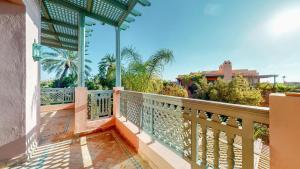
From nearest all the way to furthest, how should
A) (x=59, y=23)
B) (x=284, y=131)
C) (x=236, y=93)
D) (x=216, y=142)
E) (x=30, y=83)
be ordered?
1. (x=284, y=131)
2. (x=216, y=142)
3. (x=30, y=83)
4. (x=59, y=23)
5. (x=236, y=93)

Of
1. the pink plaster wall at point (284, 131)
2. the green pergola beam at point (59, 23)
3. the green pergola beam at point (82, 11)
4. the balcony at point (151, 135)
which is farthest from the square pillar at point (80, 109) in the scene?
the pink plaster wall at point (284, 131)

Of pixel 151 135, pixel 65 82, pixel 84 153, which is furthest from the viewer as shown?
pixel 65 82

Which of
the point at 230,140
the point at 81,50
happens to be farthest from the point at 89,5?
the point at 230,140

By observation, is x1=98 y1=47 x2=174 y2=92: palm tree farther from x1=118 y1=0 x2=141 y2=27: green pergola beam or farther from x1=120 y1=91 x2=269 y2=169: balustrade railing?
x1=120 y1=91 x2=269 y2=169: balustrade railing

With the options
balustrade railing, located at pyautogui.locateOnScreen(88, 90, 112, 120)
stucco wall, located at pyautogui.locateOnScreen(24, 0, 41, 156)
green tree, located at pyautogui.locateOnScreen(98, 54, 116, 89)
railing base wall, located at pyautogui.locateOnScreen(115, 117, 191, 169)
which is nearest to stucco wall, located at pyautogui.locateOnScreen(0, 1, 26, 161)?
stucco wall, located at pyautogui.locateOnScreen(24, 0, 41, 156)

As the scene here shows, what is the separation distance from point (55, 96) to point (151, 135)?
7122 mm

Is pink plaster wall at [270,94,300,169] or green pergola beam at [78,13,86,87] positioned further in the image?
green pergola beam at [78,13,86,87]

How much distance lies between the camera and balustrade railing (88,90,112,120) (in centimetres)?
447

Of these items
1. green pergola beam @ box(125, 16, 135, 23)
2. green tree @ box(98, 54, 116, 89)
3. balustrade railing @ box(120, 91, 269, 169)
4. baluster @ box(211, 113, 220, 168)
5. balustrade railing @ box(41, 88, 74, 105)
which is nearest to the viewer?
balustrade railing @ box(120, 91, 269, 169)

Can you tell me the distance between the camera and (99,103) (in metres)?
4.61

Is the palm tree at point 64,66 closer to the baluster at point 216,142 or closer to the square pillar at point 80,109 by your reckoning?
the square pillar at point 80,109

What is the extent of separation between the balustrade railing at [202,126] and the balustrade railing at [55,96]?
20.9 feet

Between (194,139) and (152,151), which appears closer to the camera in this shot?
(194,139)

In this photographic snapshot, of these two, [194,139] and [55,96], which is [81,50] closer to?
[194,139]
